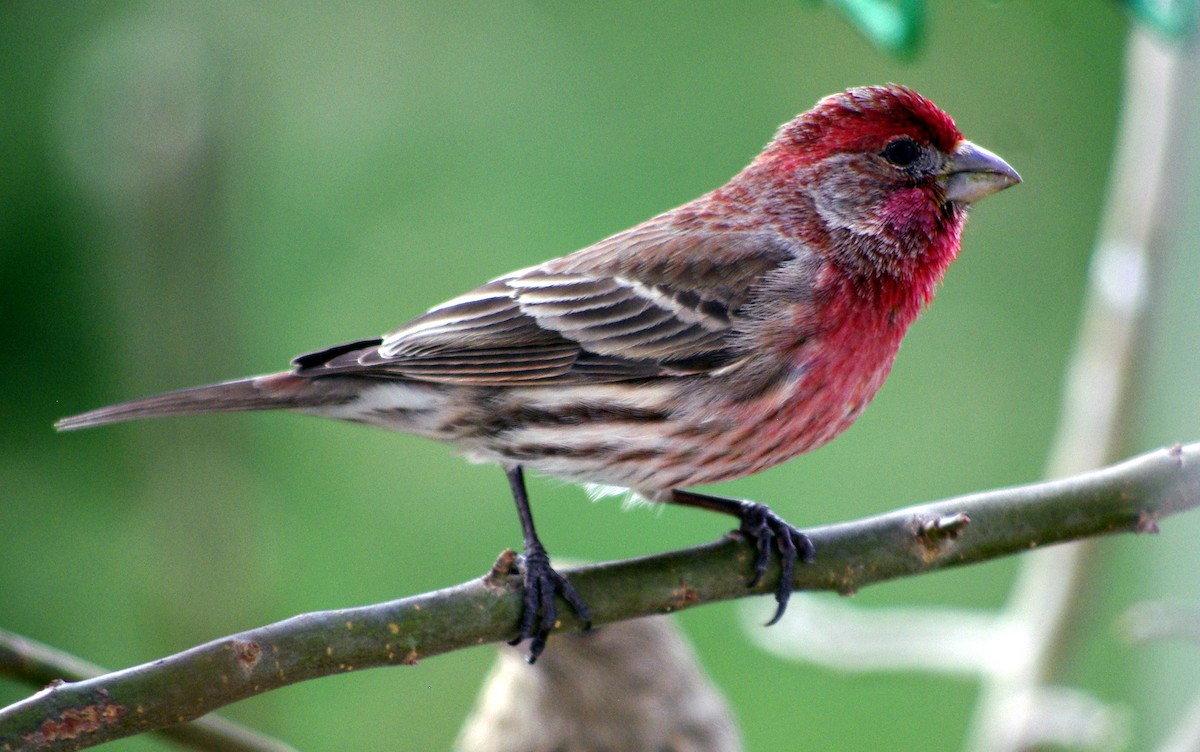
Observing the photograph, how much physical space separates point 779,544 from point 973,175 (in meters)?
0.91

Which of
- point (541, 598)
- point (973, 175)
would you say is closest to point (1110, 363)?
point (973, 175)

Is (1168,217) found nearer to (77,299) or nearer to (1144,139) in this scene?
(1144,139)

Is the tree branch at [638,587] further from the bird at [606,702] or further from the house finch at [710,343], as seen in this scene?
the bird at [606,702]

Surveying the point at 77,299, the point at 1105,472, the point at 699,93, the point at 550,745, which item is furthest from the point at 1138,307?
the point at 77,299

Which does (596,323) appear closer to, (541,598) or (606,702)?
(541,598)

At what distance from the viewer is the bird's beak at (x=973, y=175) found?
9.53ft

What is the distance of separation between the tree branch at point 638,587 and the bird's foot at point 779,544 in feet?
0.07

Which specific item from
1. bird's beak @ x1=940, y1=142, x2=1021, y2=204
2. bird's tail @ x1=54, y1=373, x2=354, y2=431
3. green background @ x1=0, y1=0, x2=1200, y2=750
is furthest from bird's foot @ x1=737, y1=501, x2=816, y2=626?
green background @ x1=0, y1=0, x2=1200, y2=750

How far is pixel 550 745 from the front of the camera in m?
3.72

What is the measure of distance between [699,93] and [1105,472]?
3.51 metres

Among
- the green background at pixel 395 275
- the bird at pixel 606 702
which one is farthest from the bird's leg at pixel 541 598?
the green background at pixel 395 275

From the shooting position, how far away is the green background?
4.02 meters

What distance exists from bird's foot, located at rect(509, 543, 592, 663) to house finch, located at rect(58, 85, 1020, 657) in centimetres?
32

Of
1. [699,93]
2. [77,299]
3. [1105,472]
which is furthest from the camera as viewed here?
[699,93]
